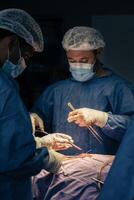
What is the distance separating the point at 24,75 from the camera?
4.22 meters

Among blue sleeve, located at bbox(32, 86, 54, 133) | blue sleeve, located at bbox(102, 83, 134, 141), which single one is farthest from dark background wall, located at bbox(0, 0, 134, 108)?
blue sleeve, located at bbox(102, 83, 134, 141)

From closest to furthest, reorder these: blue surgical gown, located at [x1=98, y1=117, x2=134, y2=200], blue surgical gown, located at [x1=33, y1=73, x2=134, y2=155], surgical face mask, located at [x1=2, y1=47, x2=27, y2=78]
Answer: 1. blue surgical gown, located at [x1=98, y1=117, x2=134, y2=200]
2. surgical face mask, located at [x1=2, y1=47, x2=27, y2=78]
3. blue surgical gown, located at [x1=33, y1=73, x2=134, y2=155]

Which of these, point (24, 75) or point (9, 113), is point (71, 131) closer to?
point (9, 113)

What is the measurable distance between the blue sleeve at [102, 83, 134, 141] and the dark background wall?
52.6 inches

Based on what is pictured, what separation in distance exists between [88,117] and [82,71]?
0.37 m

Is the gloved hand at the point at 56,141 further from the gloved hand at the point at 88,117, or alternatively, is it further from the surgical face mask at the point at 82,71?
the surgical face mask at the point at 82,71

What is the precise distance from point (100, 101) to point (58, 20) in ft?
5.96

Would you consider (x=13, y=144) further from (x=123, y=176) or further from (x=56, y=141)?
(x=56, y=141)

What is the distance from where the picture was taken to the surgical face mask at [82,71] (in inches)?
110

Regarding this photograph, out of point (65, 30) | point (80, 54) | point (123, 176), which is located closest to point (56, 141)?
point (80, 54)

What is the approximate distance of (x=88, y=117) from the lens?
2.54 metres

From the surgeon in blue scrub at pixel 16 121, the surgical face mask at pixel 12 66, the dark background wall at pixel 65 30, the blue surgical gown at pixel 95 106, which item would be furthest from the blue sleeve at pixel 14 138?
the dark background wall at pixel 65 30

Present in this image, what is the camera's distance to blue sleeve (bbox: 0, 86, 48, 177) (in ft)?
5.79

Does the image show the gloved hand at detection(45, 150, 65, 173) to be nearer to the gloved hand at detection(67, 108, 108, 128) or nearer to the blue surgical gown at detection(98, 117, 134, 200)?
the gloved hand at detection(67, 108, 108, 128)
